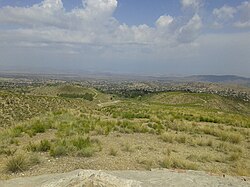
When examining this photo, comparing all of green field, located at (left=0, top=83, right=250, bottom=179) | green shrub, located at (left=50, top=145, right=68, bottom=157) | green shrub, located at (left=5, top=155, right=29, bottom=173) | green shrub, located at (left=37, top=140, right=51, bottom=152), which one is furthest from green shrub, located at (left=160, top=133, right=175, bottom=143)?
green shrub, located at (left=5, top=155, right=29, bottom=173)

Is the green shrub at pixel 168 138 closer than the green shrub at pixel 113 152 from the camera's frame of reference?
No

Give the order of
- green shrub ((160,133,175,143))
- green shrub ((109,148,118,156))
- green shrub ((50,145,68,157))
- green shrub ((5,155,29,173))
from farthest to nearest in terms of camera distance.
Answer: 1. green shrub ((160,133,175,143))
2. green shrub ((109,148,118,156))
3. green shrub ((50,145,68,157))
4. green shrub ((5,155,29,173))

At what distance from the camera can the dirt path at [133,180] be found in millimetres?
7492

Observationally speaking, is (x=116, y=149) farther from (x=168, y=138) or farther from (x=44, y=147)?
(x=168, y=138)

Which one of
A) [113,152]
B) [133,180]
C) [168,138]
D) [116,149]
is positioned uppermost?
[133,180]

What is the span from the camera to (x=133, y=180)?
8484mm

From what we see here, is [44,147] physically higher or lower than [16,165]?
lower

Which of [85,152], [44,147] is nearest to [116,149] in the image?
[85,152]

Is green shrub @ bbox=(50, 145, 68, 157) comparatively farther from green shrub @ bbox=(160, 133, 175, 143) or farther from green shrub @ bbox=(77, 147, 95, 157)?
green shrub @ bbox=(160, 133, 175, 143)

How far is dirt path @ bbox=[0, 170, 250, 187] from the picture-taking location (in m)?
7.49

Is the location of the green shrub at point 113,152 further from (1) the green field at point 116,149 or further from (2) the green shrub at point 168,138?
(2) the green shrub at point 168,138

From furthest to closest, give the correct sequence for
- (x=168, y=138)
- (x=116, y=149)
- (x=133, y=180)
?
(x=168, y=138) < (x=116, y=149) < (x=133, y=180)

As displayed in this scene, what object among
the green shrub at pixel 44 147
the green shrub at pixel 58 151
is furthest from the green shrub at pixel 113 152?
the green shrub at pixel 44 147

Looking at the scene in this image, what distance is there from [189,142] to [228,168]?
5.02 m
